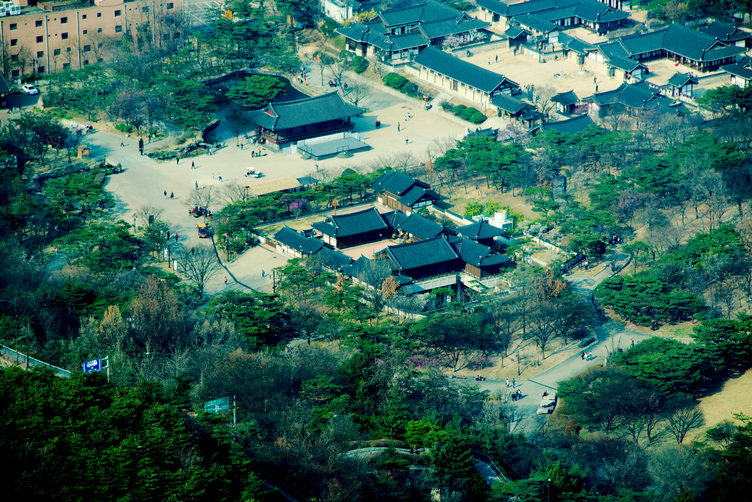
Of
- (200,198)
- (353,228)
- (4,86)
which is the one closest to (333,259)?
(353,228)

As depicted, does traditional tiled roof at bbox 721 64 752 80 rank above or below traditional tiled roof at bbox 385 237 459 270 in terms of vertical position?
above

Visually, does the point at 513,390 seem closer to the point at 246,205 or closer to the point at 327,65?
the point at 246,205

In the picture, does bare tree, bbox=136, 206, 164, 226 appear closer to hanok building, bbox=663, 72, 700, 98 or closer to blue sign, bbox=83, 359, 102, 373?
blue sign, bbox=83, 359, 102, 373

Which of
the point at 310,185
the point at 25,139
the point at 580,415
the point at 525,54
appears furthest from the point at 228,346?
the point at 525,54

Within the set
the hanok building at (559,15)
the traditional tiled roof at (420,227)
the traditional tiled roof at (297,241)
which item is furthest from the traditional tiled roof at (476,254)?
the hanok building at (559,15)

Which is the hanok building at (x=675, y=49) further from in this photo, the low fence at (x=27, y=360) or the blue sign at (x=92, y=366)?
the blue sign at (x=92, y=366)

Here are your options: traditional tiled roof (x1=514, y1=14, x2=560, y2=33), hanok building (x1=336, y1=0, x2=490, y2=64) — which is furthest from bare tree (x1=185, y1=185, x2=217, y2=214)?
traditional tiled roof (x1=514, y1=14, x2=560, y2=33)
